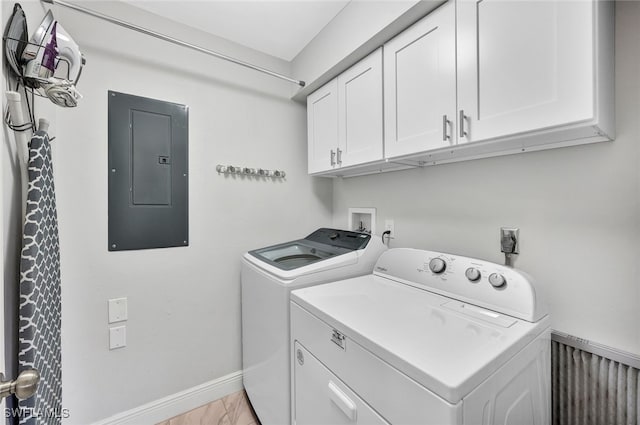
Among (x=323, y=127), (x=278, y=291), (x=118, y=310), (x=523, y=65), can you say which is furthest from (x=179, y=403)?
Result: (x=523, y=65)

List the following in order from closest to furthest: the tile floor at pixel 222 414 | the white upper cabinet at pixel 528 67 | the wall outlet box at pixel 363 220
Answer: the white upper cabinet at pixel 528 67
the tile floor at pixel 222 414
the wall outlet box at pixel 363 220

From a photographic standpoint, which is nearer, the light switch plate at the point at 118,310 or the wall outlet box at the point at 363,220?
the light switch plate at the point at 118,310

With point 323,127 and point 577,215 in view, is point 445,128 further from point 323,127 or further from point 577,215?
point 323,127

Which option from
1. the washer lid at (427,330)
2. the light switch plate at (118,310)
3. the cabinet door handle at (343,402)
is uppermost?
the washer lid at (427,330)

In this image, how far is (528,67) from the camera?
0.91 metres

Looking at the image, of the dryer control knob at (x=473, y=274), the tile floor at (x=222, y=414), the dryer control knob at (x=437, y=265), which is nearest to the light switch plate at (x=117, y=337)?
the tile floor at (x=222, y=414)

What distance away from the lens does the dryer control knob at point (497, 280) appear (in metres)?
1.03

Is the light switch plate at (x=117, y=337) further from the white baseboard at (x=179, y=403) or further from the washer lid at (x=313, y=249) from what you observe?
the washer lid at (x=313, y=249)

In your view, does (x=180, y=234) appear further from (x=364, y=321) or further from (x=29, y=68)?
(x=364, y=321)

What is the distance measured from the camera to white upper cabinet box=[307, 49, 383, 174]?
4.91ft

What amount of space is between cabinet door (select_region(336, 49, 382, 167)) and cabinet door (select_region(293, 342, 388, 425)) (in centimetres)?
107

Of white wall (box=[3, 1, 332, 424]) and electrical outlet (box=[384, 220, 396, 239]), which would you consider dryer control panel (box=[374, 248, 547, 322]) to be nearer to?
electrical outlet (box=[384, 220, 396, 239])

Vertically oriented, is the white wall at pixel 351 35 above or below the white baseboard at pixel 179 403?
above

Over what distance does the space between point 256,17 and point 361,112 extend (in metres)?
0.92
